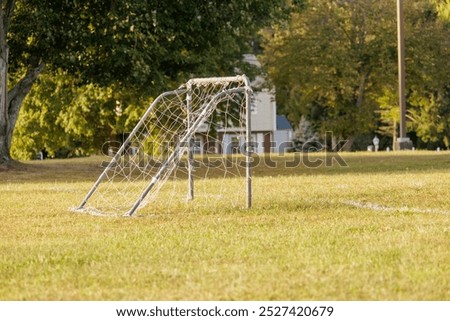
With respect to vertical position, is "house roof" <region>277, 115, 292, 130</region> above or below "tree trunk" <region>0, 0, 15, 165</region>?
below

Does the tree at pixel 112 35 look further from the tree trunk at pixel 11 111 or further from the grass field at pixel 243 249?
the grass field at pixel 243 249

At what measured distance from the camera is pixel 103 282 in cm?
923

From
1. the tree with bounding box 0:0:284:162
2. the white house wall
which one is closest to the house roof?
the white house wall

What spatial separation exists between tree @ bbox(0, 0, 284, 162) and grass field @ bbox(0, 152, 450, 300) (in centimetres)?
1066

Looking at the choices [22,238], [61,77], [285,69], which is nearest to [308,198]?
[22,238]

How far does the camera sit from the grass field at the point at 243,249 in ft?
28.7

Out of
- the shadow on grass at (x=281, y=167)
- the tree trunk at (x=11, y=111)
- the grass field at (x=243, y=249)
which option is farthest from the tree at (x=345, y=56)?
the grass field at (x=243, y=249)

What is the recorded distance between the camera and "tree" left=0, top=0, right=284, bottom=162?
29.2m

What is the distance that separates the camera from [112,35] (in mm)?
29641

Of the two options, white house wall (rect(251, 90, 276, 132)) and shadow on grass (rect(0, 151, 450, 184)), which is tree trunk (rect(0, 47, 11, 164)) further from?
white house wall (rect(251, 90, 276, 132))

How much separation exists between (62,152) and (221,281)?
170 feet

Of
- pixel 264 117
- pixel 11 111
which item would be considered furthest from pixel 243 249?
pixel 264 117

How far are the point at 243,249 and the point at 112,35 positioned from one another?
19.4m
